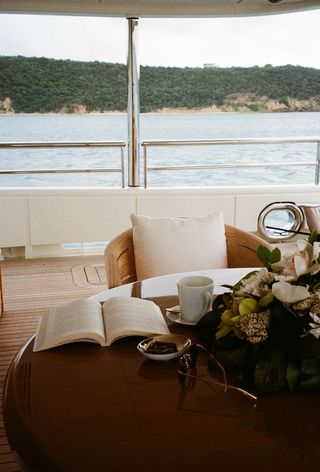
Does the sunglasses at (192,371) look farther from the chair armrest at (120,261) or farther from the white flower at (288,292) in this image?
the chair armrest at (120,261)

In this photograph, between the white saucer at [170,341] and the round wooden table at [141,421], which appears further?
the white saucer at [170,341]

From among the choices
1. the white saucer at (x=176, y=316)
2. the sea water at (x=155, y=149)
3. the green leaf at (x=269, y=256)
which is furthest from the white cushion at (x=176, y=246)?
the sea water at (x=155, y=149)

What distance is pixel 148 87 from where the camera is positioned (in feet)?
33.9

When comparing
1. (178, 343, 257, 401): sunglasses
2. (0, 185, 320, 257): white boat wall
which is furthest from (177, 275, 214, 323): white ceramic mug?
(0, 185, 320, 257): white boat wall

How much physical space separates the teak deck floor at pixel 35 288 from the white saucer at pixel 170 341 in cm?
134

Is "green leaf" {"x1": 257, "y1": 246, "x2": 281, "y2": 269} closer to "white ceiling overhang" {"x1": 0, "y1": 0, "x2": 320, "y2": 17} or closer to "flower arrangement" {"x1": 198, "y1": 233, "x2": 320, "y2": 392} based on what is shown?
"flower arrangement" {"x1": 198, "y1": 233, "x2": 320, "y2": 392}

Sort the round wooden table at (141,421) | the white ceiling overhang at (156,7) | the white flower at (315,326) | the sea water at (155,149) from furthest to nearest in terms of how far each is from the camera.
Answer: the sea water at (155,149) < the white ceiling overhang at (156,7) < the white flower at (315,326) < the round wooden table at (141,421)

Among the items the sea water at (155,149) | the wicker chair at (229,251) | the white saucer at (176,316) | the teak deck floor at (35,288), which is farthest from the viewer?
the sea water at (155,149)

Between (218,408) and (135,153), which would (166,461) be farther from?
(135,153)

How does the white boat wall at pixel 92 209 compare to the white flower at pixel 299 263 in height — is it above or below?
below

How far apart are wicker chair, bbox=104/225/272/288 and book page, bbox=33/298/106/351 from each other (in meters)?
0.80

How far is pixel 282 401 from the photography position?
1034 mm

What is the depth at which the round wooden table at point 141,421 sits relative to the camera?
87 cm

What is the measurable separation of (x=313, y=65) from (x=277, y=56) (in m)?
6.32
